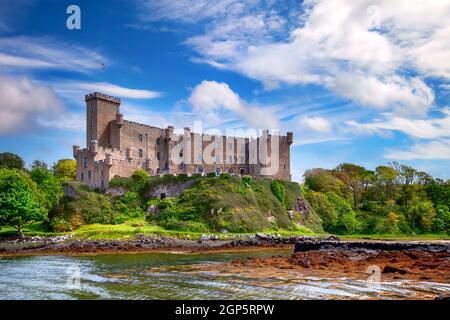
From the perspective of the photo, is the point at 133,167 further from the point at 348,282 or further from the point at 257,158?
the point at 348,282

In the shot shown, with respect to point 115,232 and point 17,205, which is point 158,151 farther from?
point 17,205

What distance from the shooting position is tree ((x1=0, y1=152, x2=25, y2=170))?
76000 millimetres

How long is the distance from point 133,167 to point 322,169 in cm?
4923

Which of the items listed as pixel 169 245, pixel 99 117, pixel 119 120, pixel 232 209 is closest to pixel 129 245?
pixel 169 245

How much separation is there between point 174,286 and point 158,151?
5216 centimetres

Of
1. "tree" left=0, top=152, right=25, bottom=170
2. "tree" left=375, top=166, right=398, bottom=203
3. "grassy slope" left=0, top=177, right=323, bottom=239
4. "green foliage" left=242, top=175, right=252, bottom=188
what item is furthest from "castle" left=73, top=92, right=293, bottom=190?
"tree" left=0, top=152, right=25, bottom=170

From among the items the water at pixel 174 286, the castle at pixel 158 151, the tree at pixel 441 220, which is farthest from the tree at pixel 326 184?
the water at pixel 174 286

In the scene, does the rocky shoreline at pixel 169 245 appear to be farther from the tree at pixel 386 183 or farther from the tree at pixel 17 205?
the tree at pixel 386 183

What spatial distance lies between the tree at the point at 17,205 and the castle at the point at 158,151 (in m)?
12.0

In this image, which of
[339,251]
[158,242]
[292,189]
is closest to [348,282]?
[339,251]

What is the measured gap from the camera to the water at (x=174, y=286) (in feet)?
57.7

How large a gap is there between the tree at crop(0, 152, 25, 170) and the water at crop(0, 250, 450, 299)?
174ft

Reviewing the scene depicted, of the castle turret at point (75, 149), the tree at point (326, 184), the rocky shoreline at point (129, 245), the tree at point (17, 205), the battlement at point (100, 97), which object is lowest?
the rocky shoreline at point (129, 245)

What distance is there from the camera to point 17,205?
45.6m
